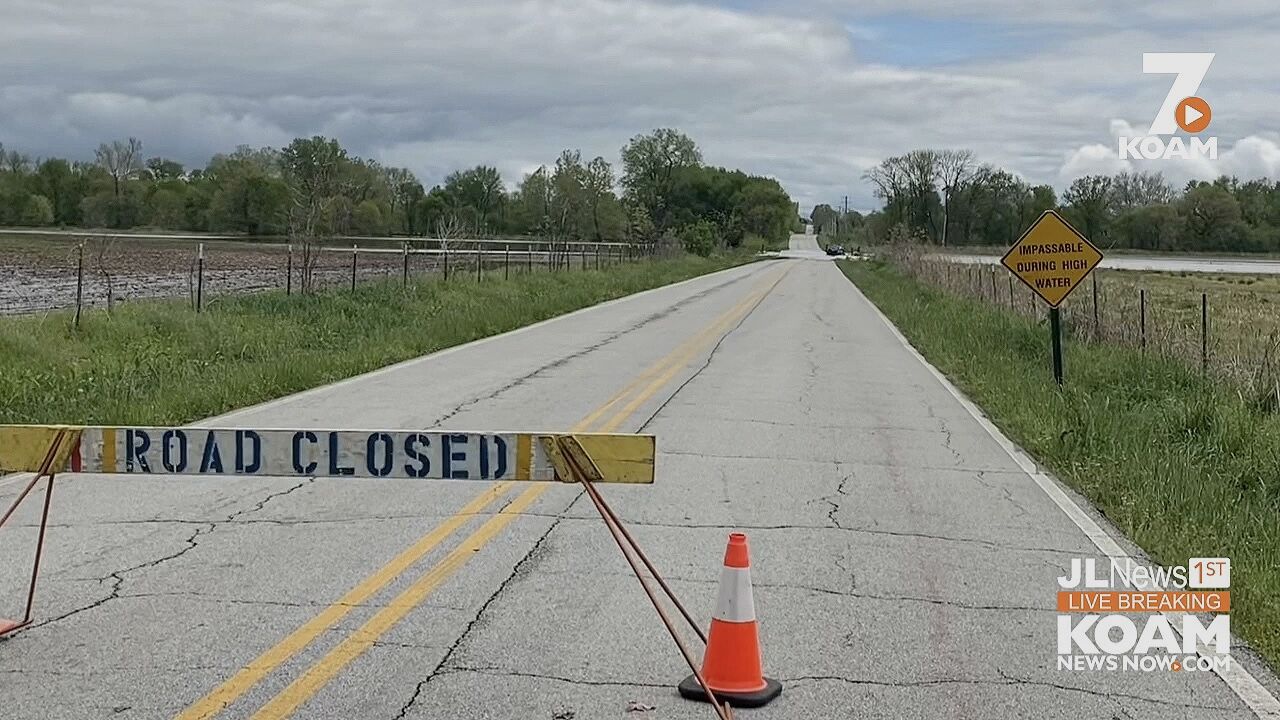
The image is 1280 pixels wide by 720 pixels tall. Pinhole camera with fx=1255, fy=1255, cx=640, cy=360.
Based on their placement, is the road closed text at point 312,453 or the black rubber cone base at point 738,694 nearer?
the black rubber cone base at point 738,694

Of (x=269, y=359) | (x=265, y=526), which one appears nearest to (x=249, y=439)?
(x=265, y=526)

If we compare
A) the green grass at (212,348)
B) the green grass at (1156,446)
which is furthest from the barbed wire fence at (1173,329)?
the green grass at (212,348)

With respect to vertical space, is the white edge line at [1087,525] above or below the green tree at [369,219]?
below

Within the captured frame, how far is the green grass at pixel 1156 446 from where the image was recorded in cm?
751

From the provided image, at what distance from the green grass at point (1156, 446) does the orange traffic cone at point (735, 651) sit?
2.44 meters

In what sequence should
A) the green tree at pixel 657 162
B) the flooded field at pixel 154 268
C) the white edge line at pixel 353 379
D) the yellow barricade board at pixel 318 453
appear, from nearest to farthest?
1. the yellow barricade board at pixel 318 453
2. the white edge line at pixel 353 379
3. the flooded field at pixel 154 268
4. the green tree at pixel 657 162

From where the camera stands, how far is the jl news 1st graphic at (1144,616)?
5.66 m

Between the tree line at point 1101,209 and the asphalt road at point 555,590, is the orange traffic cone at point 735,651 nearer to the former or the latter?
the asphalt road at point 555,590

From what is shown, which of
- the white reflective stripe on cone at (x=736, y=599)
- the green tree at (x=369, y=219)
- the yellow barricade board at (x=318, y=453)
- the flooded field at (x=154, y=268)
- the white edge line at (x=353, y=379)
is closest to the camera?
the white reflective stripe on cone at (x=736, y=599)

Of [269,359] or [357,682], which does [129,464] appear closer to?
[357,682]

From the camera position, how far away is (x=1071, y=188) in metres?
89.0

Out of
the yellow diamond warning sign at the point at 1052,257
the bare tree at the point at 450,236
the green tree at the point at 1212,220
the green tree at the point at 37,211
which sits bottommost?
the yellow diamond warning sign at the point at 1052,257

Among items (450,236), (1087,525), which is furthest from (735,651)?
(450,236)

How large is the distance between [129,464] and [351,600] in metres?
1.23
